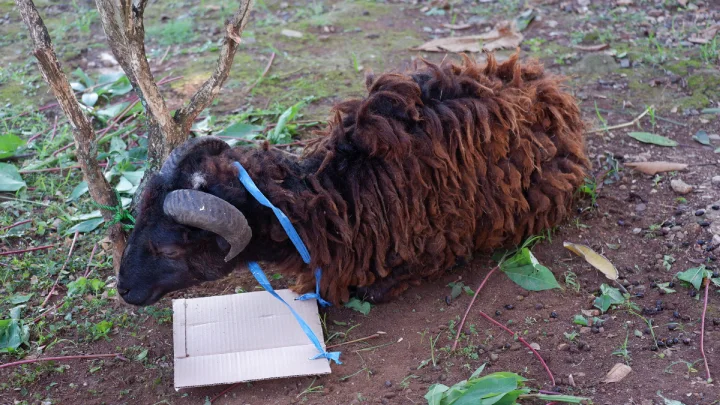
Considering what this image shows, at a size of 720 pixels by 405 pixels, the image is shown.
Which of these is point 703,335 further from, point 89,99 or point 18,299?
point 89,99

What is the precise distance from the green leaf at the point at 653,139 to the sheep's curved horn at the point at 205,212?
3548mm

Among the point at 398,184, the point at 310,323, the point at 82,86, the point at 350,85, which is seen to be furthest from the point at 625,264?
the point at 82,86

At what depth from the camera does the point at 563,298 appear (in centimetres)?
448

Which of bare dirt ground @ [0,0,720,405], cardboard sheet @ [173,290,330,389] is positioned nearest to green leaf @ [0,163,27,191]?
bare dirt ground @ [0,0,720,405]

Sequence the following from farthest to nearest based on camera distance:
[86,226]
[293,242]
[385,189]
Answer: [86,226]
[385,189]
[293,242]

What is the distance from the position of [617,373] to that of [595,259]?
1.10m

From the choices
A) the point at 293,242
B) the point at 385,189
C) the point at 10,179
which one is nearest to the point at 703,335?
the point at 385,189

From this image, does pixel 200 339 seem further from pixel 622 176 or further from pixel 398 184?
pixel 622 176

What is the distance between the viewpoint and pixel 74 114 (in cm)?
418

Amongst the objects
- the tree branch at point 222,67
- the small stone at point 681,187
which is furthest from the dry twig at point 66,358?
the small stone at point 681,187

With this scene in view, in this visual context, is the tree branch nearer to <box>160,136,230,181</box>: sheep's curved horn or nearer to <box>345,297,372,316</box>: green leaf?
<box>160,136,230,181</box>: sheep's curved horn

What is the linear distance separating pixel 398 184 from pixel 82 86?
414 centimetres

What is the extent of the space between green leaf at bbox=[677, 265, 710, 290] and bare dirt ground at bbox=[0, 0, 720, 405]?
57 millimetres

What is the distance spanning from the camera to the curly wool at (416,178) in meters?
4.39
